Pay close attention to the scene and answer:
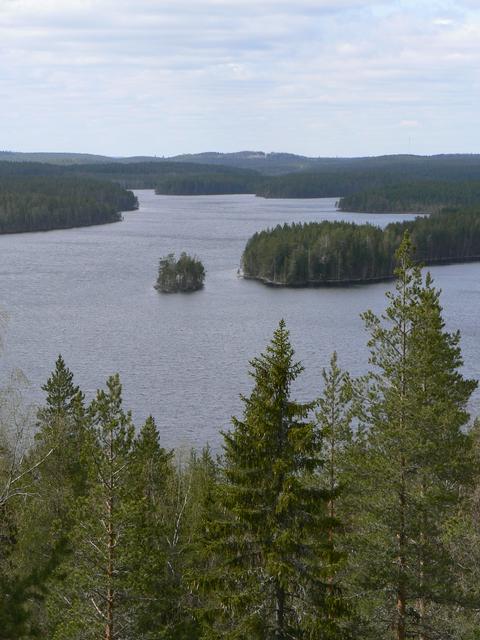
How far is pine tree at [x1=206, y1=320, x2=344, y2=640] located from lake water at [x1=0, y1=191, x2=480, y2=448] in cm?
3179

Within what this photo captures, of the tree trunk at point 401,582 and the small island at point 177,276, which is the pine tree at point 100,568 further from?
the small island at point 177,276

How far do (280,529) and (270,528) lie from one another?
164mm

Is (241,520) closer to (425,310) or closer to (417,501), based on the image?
(417,501)

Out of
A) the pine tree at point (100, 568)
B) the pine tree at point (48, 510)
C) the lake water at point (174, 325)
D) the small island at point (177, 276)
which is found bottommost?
the lake water at point (174, 325)

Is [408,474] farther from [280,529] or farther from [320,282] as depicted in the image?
[320,282]

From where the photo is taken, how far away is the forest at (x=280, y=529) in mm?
15430

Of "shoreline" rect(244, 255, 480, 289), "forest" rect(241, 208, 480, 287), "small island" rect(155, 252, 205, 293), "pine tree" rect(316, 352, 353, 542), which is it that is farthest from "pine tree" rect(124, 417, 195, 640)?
"forest" rect(241, 208, 480, 287)

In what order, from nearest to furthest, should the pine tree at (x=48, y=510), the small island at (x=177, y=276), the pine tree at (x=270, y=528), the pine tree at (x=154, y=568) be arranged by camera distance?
1. the pine tree at (x=270, y=528)
2. the pine tree at (x=154, y=568)
3. the pine tree at (x=48, y=510)
4. the small island at (x=177, y=276)

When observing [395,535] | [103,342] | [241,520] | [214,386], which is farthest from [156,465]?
[103,342]

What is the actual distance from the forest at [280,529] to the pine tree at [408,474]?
0.14 feet

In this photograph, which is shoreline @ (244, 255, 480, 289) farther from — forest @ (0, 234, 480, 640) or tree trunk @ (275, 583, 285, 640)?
tree trunk @ (275, 583, 285, 640)

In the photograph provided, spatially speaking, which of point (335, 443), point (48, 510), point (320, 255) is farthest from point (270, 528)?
point (320, 255)

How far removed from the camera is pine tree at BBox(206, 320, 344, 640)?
15281 millimetres

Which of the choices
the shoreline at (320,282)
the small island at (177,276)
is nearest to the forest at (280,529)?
the small island at (177,276)
